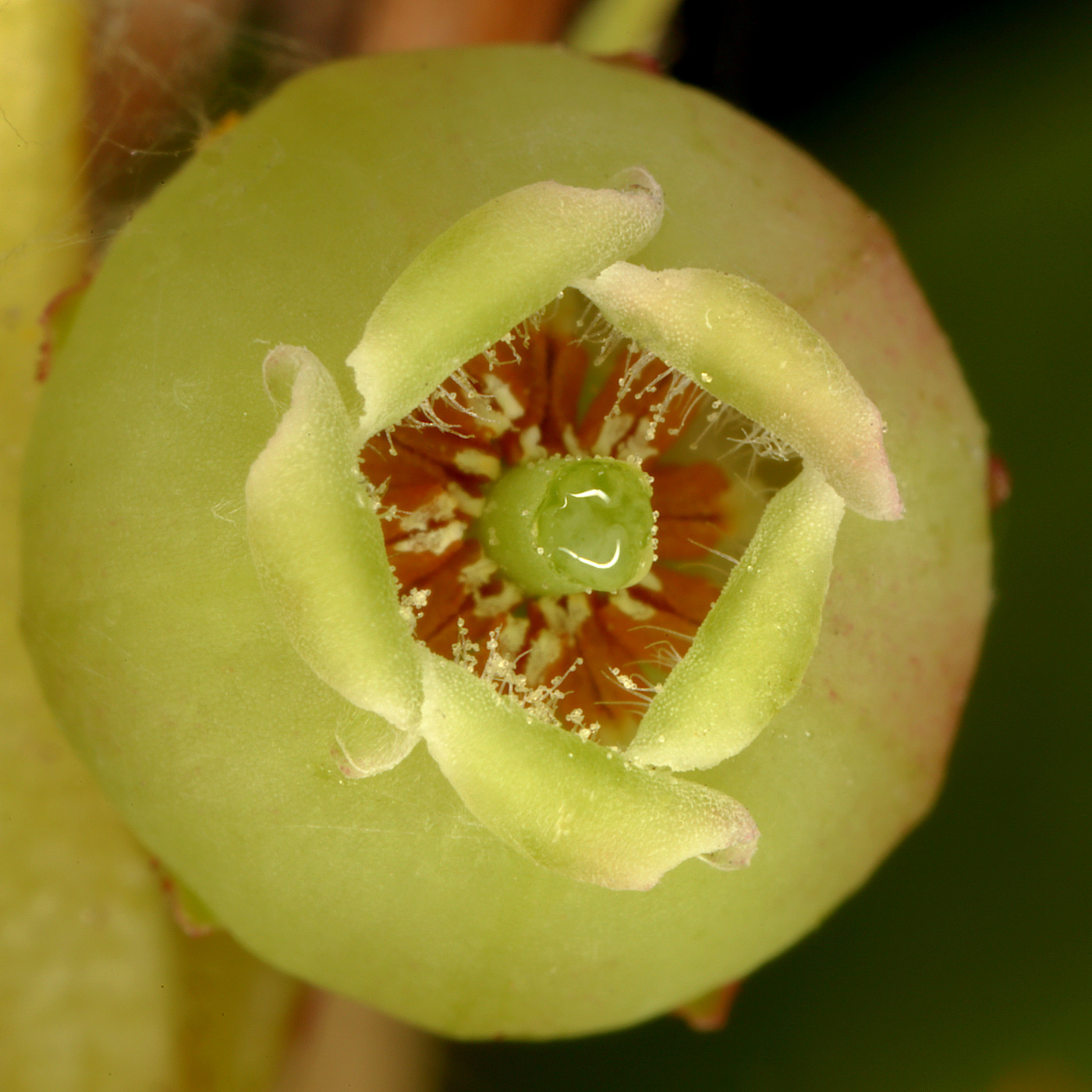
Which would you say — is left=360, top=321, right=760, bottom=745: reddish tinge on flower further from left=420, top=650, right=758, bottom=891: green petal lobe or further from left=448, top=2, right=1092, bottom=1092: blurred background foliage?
left=448, top=2, right=1092, bottom=1092: blurred background foliage

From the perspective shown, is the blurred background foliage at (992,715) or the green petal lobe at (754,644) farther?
the blurred background foliage at (992,715)

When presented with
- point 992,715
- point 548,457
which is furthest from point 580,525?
point 992,715

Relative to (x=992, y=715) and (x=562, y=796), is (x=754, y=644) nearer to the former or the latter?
(x=562, y=796)

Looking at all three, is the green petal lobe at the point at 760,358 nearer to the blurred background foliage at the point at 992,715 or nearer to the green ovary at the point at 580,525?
the green ovary at the point at 580,525

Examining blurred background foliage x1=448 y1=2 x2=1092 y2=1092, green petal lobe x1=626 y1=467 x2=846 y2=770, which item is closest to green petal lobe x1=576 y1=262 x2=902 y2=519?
green petal lobe x1=626 y1=467 x2=846 y2=770

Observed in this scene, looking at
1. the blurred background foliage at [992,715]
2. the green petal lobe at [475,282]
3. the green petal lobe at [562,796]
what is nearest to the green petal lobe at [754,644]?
the green petal lobe at [562,796]
